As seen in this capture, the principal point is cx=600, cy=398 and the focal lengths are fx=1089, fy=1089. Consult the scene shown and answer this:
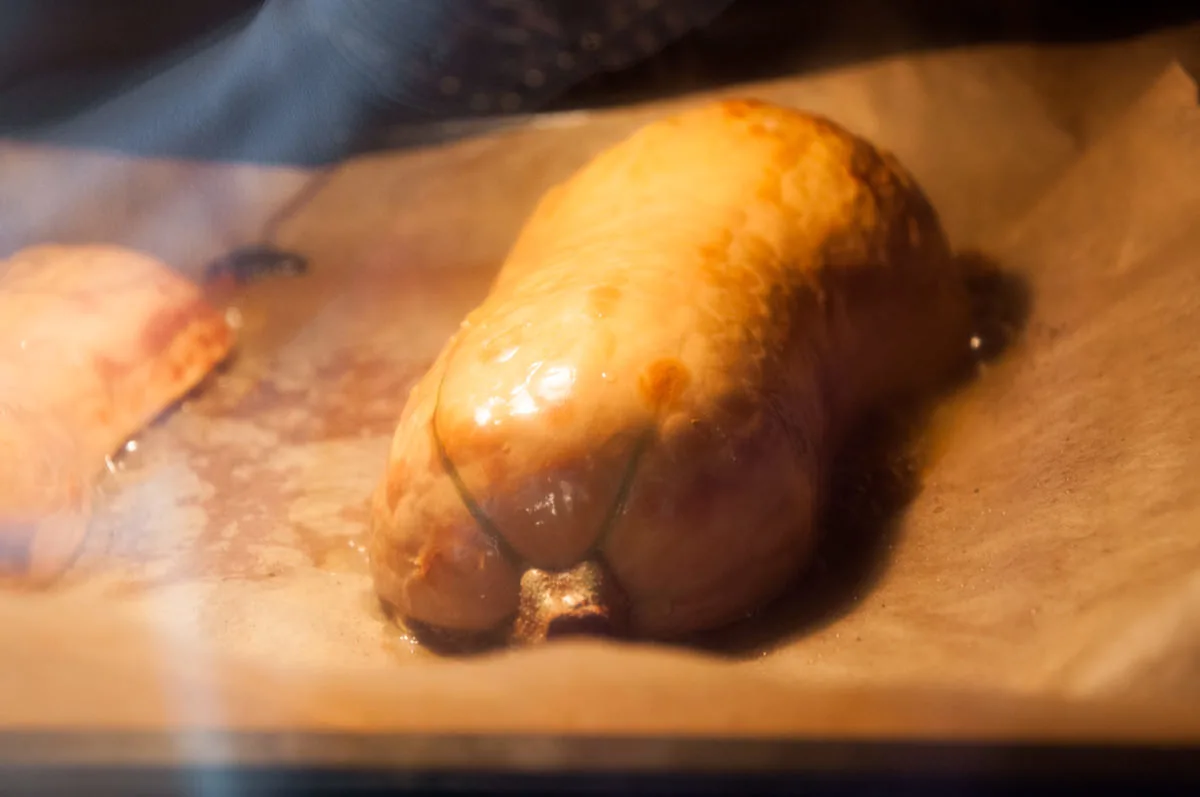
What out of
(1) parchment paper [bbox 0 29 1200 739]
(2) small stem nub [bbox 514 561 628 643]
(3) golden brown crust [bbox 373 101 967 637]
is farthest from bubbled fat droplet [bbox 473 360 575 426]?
(1) parchment paper [bbox 0 29 1200 739]

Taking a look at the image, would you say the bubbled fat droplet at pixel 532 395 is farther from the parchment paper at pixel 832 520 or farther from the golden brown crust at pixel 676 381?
the parchment paper at pixel 832 520

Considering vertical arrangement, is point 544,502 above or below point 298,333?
above

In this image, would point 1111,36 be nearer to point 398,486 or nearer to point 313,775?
point 398,486

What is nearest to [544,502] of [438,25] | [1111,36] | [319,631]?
[319,631]

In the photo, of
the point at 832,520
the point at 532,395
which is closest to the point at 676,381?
the point at 532,395

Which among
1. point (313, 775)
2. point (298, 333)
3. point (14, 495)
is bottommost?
point (298, 333)

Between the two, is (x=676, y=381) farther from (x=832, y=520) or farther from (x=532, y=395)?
(x=832, y=520)

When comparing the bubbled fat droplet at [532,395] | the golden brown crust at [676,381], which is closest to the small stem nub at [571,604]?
the golden brown crust at [676,381]
